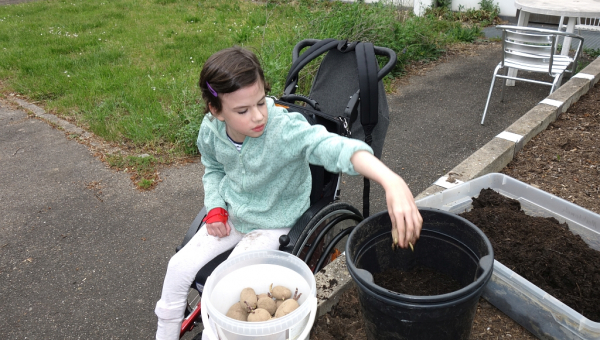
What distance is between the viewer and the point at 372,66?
78.3 inches

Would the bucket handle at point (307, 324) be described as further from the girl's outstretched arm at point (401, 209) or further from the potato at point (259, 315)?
the girl's outstretched arm at point (401, 209)

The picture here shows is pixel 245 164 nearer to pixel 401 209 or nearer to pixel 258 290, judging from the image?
pixel 258 290

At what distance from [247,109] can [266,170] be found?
0.92 feet

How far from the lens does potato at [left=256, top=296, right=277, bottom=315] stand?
1.47m

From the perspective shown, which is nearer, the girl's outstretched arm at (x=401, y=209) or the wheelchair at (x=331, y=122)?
the girl's outstretched arm at (x=401, y=209)

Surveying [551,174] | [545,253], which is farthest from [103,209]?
[551,174]

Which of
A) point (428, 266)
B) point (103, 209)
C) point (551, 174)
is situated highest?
point (428, 266)

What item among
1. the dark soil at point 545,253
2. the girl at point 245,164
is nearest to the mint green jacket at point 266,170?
the girl at point 245,164

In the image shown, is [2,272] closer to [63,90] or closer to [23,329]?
[23,329]

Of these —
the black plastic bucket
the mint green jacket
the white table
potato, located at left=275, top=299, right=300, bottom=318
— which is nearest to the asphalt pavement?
the white table

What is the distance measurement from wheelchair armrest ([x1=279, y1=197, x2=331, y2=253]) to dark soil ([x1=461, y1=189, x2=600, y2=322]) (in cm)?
80

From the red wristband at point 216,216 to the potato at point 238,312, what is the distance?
50 cm

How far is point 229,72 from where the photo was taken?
5.47 ft

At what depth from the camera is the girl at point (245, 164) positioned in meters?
1.68
